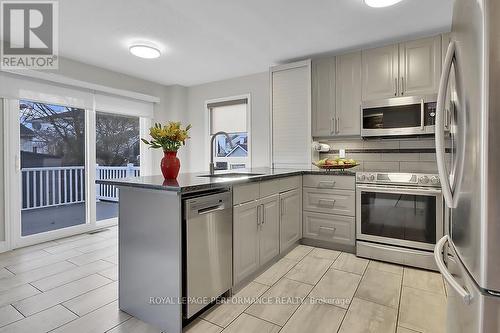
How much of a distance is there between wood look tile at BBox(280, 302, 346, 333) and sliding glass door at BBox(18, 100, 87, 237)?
11.4ft

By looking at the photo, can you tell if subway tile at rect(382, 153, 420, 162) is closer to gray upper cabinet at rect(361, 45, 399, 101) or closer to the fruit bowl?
the fruit bowl

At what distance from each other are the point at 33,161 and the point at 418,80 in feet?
15.8

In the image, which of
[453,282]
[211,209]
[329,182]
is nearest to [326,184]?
[329,182]

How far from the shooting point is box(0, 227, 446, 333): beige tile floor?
67.9 inches

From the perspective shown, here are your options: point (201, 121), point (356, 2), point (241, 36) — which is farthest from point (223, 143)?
point (356, 2)

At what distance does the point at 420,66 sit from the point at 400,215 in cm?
163

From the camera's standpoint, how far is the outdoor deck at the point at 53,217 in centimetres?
359

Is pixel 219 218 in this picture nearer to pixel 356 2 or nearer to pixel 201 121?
pixel 356 2

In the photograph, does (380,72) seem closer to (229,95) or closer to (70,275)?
(229,95)

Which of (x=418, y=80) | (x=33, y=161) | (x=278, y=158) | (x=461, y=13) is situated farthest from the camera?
(x=278, y=158)

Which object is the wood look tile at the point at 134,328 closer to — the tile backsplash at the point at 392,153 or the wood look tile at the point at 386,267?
the wood look tile at the point at 386,267

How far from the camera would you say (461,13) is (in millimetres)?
989

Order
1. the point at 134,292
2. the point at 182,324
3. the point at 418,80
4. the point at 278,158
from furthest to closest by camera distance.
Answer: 1. the point at 278,158
2. the point at 418,80
3. the point at 134,292
4. the point at 182,324

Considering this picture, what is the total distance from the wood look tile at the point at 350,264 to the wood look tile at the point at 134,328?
1.52 metres
